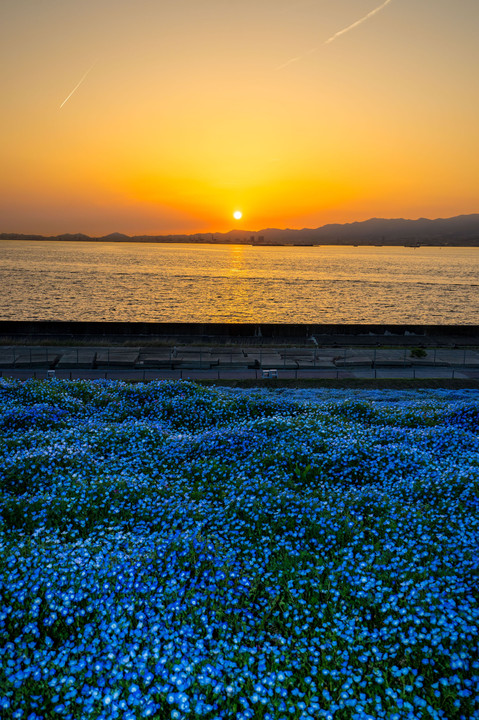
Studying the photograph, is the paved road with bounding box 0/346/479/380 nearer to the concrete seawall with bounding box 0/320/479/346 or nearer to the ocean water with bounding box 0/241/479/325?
the concrete seawall with bounding box 0/320/479/346

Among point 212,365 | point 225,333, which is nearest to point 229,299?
point 225,333

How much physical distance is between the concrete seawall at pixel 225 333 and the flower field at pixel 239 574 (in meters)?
39.1

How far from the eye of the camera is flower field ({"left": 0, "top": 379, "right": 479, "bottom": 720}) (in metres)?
6.44

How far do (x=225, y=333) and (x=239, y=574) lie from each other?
50917 mm

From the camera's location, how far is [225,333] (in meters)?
59.3

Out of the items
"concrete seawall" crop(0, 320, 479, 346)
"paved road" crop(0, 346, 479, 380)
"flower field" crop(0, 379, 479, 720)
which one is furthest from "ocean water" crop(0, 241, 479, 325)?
"flower field" crop(0, 379, 479, 720)

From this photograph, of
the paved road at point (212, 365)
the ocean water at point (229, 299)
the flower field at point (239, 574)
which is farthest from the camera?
the ocean water at point (229, 299)

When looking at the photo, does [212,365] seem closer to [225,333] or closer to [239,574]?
[225,333]

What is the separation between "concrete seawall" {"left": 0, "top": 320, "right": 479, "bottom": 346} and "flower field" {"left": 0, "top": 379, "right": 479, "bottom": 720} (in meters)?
39.1

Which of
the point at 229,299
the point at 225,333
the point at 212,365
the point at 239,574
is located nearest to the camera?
the point at 239,574

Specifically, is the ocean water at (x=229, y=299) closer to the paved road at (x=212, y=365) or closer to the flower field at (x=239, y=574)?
the paved road at (x=212, y=365)


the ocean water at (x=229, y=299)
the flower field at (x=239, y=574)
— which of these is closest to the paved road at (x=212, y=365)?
the flower field at (x=239, y=574)

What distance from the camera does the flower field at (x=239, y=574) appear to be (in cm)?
644

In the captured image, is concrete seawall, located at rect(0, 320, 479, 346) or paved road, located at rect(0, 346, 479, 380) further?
concrete seawall, located at rect(0, 320, 479, 346)
